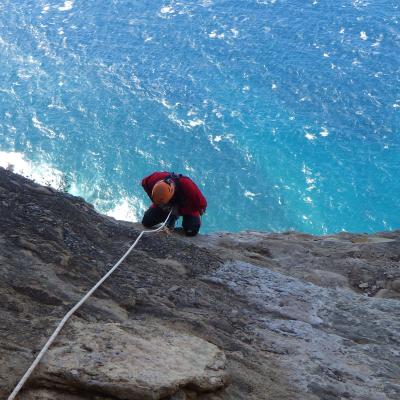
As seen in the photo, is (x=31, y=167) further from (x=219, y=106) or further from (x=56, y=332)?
(x=56, y=332)

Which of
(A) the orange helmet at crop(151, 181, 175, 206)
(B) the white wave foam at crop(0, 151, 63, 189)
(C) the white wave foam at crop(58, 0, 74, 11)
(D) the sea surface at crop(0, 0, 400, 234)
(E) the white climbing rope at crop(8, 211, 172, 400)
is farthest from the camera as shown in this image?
(C) the white wave foam at crop(58, 0, 74, 11)

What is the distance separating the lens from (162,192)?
32.4 ft

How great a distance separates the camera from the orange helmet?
988 centimetres

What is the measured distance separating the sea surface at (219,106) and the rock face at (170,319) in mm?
27406

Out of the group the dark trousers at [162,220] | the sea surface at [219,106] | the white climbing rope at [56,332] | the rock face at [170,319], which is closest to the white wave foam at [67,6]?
the sea surface at [219,106]

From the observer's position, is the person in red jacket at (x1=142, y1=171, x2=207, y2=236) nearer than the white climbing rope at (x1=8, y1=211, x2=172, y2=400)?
No

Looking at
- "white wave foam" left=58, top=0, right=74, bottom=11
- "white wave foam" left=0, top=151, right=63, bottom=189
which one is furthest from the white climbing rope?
"white wave foam" left=58, top=0, right=74, bottom=11

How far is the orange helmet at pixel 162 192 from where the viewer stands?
32.4ft

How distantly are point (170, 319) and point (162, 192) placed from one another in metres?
3.92

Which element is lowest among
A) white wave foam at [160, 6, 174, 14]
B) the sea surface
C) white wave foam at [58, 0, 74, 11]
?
the sea surface

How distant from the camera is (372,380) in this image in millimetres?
6219

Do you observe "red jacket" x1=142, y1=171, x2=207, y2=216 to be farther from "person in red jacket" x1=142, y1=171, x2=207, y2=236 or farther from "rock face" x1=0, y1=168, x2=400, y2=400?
"rock face" x1=0, y1=168, x2=400, y2=400

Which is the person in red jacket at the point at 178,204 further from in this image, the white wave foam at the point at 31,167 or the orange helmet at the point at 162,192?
the white wave foam at the point at 31,167

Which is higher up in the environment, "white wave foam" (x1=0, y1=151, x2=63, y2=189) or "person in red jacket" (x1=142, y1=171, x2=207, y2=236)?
"white wave foam" (x1=0, y1=151, x2=63, y2=189)
